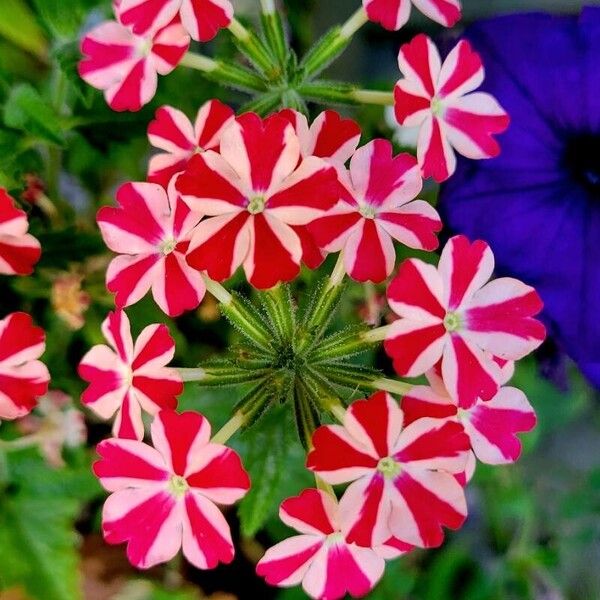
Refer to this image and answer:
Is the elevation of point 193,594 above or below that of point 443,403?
below

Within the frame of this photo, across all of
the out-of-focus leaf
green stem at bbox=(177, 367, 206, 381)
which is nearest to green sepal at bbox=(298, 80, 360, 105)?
green stem at bbox=(177, 367, 206, 381)

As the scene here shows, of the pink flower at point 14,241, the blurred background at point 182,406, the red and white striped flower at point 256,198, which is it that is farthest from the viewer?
the blurred background at point 182,406

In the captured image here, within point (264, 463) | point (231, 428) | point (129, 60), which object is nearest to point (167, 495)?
point (231, 428)

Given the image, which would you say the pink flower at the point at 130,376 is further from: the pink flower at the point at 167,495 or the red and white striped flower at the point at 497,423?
the red and white striped flower at the point at 497,423

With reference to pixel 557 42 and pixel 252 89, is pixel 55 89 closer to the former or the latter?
pixel 252 89

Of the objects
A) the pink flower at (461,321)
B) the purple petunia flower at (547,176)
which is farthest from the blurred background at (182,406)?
the pink flower at (461,321)

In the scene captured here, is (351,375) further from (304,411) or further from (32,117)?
(32,117)

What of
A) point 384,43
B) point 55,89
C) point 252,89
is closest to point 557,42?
point 252,89
